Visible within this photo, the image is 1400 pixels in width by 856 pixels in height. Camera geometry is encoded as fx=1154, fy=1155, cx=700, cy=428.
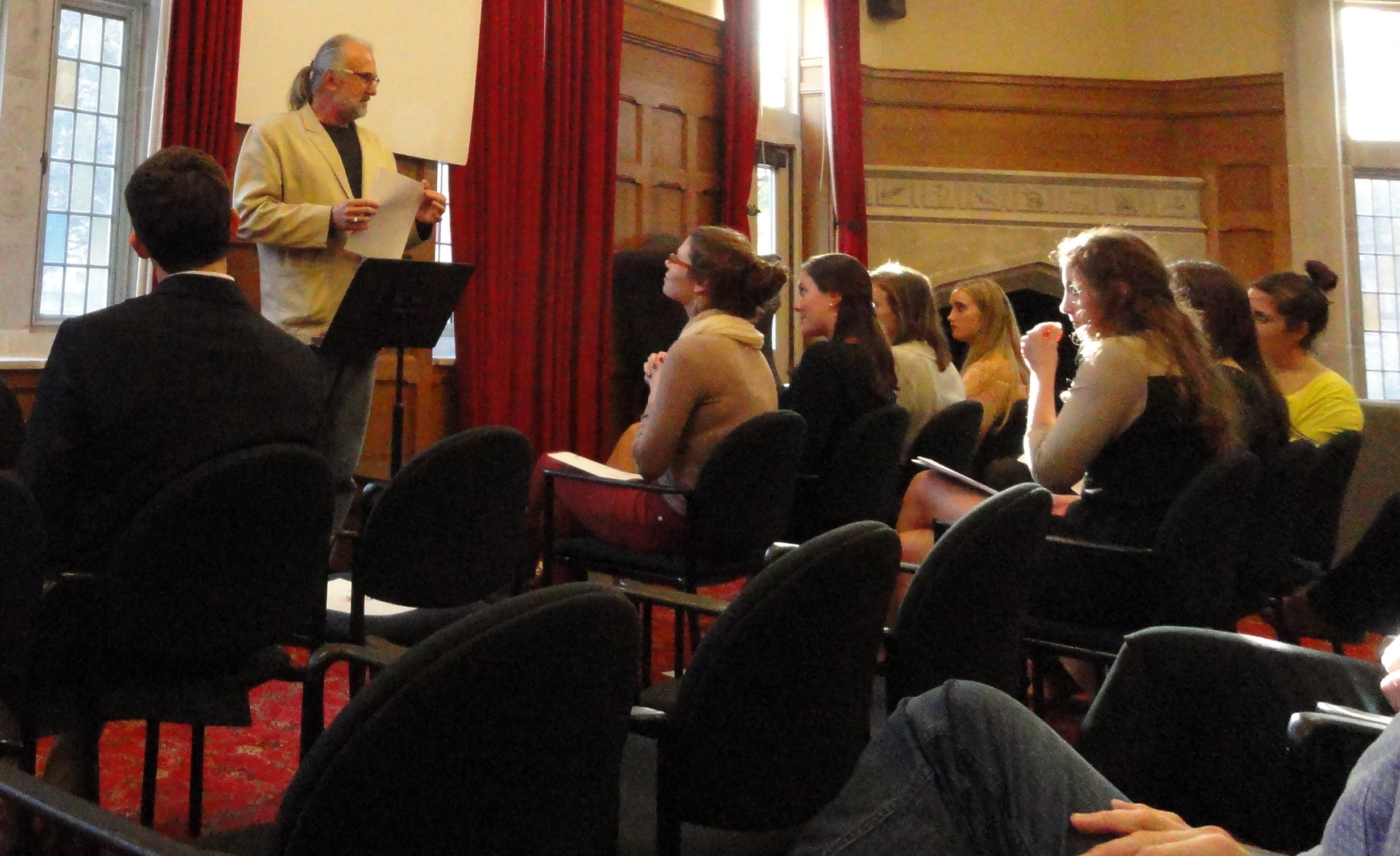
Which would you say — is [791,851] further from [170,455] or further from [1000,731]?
[170,455]

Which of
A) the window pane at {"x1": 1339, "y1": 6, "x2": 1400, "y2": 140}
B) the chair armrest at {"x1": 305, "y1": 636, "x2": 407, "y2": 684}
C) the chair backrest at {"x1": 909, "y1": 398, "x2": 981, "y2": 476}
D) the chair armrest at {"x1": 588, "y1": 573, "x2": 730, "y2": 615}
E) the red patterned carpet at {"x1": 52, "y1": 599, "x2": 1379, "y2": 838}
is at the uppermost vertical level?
the window pane at {"x1": 1339, "y1": 6, "x2": 1400, "y2": 140}

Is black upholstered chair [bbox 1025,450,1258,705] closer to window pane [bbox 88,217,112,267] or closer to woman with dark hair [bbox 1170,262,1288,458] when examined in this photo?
woman with dark hair [bbox 1170,262,1288,458]

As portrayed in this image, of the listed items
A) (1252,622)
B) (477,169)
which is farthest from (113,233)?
(1252,622)

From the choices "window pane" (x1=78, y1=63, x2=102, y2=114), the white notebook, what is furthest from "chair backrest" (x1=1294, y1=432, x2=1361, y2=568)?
"window pane" (x1=78, y1=63, x2=102, y2=114)

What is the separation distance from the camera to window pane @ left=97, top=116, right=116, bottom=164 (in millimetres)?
3830

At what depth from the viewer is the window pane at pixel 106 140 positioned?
3830 millimetres

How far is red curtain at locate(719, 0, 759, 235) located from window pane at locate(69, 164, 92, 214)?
320cm

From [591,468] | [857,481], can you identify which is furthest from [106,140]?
[857,481]

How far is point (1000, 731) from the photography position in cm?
124

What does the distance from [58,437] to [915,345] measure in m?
2.97

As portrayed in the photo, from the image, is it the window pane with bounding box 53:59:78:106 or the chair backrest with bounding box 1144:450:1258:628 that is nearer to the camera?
the chair backrest with bounding box 1144:450:1258:628

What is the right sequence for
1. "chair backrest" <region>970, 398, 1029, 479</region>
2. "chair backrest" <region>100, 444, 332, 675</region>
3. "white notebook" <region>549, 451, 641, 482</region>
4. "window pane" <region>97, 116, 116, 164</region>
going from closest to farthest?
"chair backrest" <region>100, 444, 332, 675</region>, "white notebook" <region>549, 451, 641, 482</region>, "window pane" <region>97, 116, 116, 164</region>, "chair backrest" <region>970, 398, 1029, 479</region>

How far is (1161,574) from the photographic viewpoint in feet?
7.39

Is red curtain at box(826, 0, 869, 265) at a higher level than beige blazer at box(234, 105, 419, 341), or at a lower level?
higher
